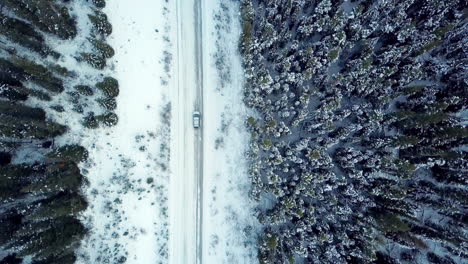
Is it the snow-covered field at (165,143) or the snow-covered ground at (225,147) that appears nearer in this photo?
the snow-covered field at (165,143)

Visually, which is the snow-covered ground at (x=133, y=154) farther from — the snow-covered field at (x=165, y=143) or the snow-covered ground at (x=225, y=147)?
the snow-covered ground at (x=225, y=147)

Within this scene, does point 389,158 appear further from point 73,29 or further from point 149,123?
point 73,29

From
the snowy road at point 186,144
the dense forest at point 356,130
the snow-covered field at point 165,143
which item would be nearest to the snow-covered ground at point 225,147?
the snow-covered field at point 165,143

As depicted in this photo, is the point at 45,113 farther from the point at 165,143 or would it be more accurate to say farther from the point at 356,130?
the point at 356,130

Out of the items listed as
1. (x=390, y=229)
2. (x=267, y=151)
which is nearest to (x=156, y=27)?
(x=267, y=151)

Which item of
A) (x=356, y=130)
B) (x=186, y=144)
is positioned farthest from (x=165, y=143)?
(x=356, y=130)
